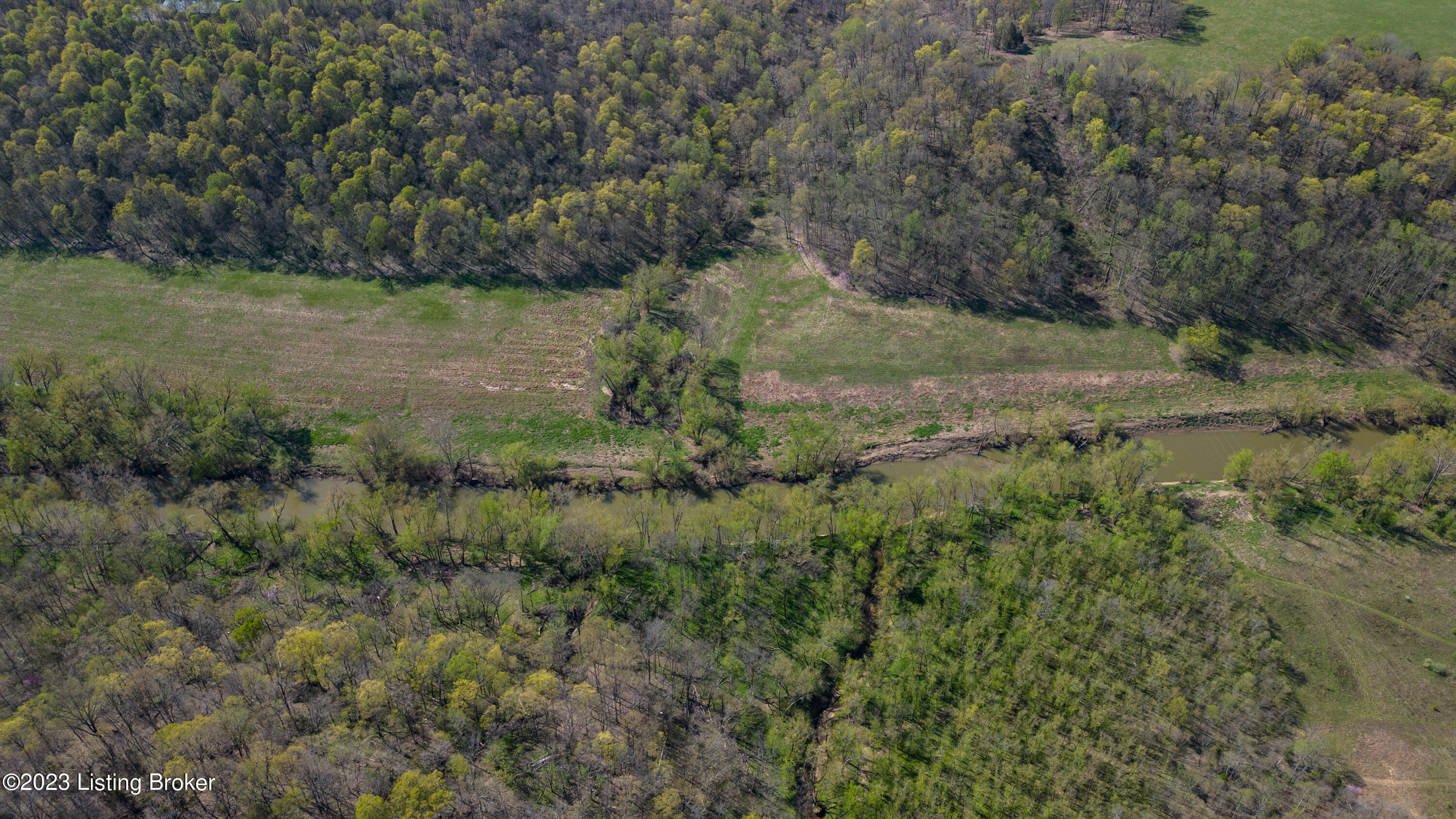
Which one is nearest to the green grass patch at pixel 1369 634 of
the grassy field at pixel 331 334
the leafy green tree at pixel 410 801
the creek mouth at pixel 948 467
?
the creek mouth at pixel 948 467

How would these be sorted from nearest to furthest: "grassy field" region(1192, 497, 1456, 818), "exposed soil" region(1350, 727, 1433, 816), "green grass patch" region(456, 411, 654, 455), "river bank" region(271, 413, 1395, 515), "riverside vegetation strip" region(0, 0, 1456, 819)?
"exposed soil" region(1350, 727, 1433, 816) → "riverside vegetation strip" region(0, 0, 1456, 819) → "grassy field" region(1192, 497, 1456, 818) → "river bank" region(271, 413, 1395, 515) → "green grass patch" region(456, 411, 654, 455)

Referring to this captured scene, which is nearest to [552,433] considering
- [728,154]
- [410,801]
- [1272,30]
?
[410,801]

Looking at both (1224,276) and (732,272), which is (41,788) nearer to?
(732,272)

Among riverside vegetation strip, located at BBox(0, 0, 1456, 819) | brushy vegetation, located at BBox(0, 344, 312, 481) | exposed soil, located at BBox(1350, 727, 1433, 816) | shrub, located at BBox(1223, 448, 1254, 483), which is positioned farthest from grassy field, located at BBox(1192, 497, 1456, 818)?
brushy vegetation, located at BBox(0, 344, 312, 481)

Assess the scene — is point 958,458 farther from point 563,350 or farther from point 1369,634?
point 563,350

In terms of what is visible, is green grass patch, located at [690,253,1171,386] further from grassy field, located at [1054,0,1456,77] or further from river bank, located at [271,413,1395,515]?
grassy field, located at [1054,0,1456,77]

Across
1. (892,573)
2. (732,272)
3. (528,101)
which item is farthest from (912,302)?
(528,101)
